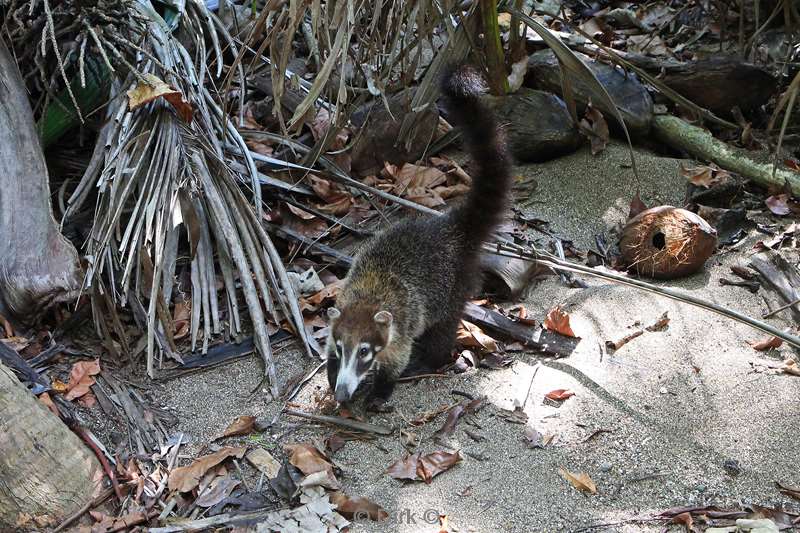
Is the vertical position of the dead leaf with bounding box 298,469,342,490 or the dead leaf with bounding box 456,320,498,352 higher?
the dead leaf with bounding box 456,320,498,352

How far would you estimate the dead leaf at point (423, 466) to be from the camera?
3273 mm

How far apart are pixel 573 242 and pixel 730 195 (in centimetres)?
115

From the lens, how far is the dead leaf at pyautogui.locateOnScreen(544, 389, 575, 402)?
3.69 m

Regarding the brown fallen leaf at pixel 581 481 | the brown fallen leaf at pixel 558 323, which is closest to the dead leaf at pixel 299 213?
the brown fallen leaf at pixel 558 323

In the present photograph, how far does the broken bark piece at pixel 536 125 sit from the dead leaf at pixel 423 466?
252 centimetres

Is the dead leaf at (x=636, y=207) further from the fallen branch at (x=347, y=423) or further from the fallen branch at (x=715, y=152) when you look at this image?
the fallen branch at (x=347, y=423)

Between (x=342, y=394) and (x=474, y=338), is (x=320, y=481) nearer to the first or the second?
(x=342, y=394)

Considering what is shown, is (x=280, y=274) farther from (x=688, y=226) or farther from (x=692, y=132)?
(x=692, y=132)

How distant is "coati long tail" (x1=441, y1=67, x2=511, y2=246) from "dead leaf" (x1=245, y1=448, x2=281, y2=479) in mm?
1494

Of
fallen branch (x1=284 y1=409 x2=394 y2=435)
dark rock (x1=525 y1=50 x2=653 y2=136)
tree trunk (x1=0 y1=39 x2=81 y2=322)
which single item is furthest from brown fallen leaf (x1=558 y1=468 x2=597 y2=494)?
dark rock (x1=525 y1=50 x2=653 y2=136)

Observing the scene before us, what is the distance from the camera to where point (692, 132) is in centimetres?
545

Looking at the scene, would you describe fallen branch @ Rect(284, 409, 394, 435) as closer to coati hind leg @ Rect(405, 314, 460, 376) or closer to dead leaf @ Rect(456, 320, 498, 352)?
coati hind leg @ Rect(405, 314, 460, 376)

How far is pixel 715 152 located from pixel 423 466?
329 cm

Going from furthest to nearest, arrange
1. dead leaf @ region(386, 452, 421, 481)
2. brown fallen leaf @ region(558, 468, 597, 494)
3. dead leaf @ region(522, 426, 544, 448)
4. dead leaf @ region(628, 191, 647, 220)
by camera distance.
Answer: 1. dead leaf @ region(628, 191, 647, 220)
2. dead leaf @ region(522, 426, 544, 448)
3. dead leaf @ region(386, 452, 421, 481)
4. brown fallen leaf @ region(558, 468, 597, 494)
